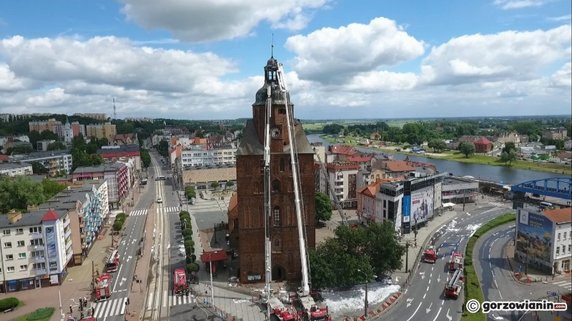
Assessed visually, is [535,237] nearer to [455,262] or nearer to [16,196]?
[455,262]

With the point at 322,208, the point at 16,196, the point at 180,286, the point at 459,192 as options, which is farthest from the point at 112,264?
the point at 459,192

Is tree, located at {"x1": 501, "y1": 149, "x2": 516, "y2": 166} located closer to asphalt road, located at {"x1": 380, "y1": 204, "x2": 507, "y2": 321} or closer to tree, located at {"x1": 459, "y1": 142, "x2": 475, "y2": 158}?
tree, located at {"x1": 459, "y1": 142, "x2": 475, "y2": 158}

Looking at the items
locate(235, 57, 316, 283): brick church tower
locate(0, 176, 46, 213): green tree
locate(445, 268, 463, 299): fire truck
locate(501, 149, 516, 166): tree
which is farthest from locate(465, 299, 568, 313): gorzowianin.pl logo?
locate(501, 149, 516, 166): tree

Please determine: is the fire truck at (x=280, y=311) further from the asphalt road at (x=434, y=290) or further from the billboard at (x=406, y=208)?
the billboard at (x=406, y=208)

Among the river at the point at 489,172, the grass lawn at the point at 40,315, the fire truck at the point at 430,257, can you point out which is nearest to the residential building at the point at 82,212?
the grass lawn at the point at 40,315

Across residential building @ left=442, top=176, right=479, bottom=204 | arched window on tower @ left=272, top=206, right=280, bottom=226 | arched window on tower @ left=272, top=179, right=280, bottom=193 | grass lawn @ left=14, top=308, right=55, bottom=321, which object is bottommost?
grass lawn @ left=14, top=308, right=55, bottom=321

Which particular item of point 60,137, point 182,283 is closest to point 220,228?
point 182,283

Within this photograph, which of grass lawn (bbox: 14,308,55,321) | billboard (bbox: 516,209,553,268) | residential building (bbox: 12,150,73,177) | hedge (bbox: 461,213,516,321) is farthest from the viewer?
residential building (bbox: 12,150,73,177)
